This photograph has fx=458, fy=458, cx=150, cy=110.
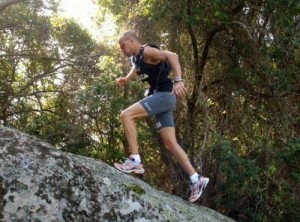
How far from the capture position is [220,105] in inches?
331

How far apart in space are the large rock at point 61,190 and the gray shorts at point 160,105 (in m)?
0.87

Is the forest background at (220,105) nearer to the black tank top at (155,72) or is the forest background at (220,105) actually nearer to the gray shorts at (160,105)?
the gray shorts at (160,105)

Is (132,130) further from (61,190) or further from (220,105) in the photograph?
(220,105)

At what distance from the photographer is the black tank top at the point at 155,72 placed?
449cm

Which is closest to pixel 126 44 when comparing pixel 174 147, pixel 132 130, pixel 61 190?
pixel 132 130

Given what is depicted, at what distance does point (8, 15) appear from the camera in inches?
429

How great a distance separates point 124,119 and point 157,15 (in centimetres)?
364

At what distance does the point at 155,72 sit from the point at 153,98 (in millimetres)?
259

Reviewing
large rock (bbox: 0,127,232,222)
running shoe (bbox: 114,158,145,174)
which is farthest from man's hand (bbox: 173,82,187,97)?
large rock (bbox: 0,127,232,222)

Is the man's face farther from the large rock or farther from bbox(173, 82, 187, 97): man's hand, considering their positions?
the large rock

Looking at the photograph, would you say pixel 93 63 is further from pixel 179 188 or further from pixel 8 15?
pixel 179 188

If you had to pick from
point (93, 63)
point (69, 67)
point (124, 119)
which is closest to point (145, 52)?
point (124, 119)

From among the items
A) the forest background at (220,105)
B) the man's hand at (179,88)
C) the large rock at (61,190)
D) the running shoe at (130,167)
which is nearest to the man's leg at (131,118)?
the running shoe at (130,167)

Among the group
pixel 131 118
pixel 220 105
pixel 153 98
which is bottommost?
pixel 131 118
